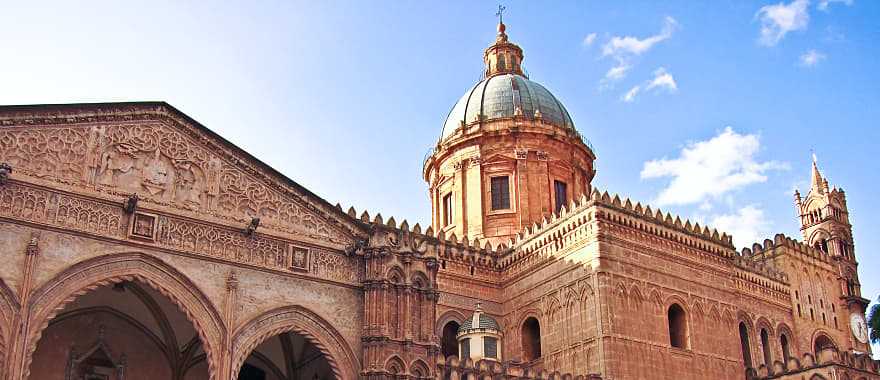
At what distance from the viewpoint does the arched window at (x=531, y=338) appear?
27.2 meters

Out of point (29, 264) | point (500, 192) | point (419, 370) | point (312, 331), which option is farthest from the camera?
point (500, 192)

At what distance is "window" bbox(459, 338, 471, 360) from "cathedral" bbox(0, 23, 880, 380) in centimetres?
6

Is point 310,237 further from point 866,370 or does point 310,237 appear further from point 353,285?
point 866,370

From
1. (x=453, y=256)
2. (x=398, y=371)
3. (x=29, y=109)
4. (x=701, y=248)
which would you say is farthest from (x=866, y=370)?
(x=29, y=109)

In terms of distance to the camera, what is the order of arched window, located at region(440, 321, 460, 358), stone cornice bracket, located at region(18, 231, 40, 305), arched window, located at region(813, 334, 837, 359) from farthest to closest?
arched window, located at region(813, 334, 837, 359), arched window, located at region(440, 321, 460, 358), stone cornice bracket, located at region(18, 231, 40, 305)

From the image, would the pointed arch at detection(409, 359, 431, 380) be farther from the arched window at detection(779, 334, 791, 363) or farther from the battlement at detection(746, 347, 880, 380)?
the arched window at detection(779, 334, 791, 363)

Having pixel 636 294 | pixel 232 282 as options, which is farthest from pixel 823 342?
pixel 232 282

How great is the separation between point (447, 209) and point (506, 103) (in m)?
Answer: 4.86

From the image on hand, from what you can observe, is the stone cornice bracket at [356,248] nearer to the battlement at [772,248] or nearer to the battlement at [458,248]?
the battlement at [458,248]

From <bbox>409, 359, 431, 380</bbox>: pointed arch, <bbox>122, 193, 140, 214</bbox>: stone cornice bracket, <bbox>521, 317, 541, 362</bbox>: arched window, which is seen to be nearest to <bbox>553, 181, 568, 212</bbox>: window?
<bbox>521, 317, 541, 362</bbox>: arched window

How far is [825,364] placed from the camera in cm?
2469

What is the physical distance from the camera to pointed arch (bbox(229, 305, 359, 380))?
59.6 feet

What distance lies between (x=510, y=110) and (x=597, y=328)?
12.2 meters

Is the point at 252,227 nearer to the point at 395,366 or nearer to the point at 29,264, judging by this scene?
the point at 395,366
